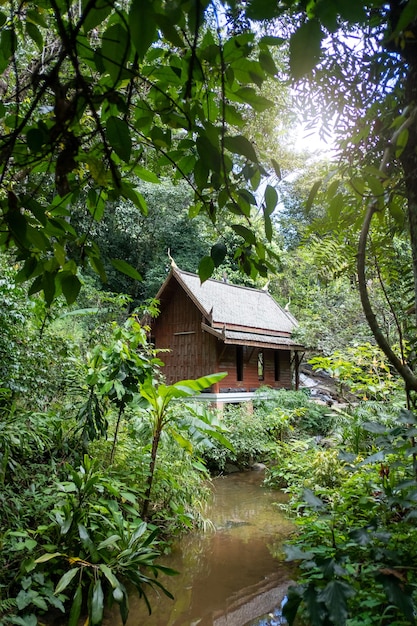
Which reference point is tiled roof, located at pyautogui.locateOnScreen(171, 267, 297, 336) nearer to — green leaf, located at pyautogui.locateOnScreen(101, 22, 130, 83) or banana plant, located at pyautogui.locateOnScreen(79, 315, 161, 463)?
banana plant, located at pyautogui.locateOnScreen(79, 315, 161, 463)

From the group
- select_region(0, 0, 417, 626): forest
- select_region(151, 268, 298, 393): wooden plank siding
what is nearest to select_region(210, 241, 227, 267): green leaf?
select_region(0, 0, 417, 626): forest

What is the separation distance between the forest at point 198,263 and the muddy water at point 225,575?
23cm

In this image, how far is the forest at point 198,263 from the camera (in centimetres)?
78

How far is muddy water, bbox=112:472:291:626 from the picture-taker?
3234 millimetres

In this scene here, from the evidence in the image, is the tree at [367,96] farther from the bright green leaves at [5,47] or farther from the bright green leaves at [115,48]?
the bright green leaves at [5,47]

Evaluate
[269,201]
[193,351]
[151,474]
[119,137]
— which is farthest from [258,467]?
[119,137]

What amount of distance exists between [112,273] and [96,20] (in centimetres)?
1769

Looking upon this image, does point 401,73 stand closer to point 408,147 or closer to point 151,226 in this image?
point 408,147

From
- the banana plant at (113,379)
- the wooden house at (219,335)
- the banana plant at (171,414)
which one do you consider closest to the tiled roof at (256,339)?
the wooden house at (219,335)

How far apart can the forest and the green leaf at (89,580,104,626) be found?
0.03ft

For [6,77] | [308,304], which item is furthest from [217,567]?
[308,304]

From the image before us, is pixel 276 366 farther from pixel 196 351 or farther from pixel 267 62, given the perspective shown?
pixel 267 62

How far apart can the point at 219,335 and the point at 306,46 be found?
984cm

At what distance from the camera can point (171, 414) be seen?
4.07 metres
